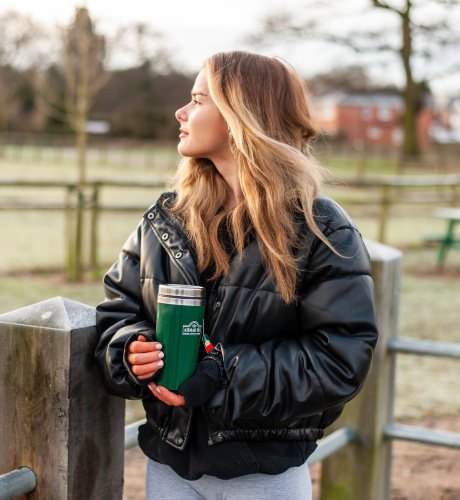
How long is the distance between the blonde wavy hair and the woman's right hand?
0.26m

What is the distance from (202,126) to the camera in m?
1.60

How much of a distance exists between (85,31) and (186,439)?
33.8 ft

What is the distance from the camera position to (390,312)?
2.36 m

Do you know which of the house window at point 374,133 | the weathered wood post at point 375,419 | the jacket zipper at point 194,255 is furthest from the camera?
the house window at point 374,133

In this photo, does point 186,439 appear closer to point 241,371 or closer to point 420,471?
point 241,371

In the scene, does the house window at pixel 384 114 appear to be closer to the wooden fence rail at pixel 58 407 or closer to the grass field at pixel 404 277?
the grass field at pixel 404 277

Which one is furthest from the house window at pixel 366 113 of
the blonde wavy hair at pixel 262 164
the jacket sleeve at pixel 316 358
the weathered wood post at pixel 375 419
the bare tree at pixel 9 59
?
the jacket sleeve at pixel 316 358

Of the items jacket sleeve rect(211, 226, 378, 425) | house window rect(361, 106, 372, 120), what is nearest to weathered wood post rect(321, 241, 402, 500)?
jacket sleeve rect(211, 226, 378, 425)

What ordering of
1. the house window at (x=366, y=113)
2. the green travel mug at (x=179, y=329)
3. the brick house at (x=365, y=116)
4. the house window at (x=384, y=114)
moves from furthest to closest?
the house window at (x=384, y=114) < the house window at (x=366, y=113) < the brick house at (x=365, y=116) < the green travel mug at (x=179, y=329)

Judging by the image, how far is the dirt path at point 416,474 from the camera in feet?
10.0

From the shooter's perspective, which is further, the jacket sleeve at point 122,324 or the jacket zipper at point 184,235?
the jacket zipper at point 184,235

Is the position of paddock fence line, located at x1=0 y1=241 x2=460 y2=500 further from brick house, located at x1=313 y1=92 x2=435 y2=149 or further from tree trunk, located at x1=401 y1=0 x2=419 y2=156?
brick house, located at x1=313 y1=92 x2=435 y2=149

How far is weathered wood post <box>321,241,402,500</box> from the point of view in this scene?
2.31 meters

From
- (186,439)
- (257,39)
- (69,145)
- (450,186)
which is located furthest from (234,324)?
(69,145)
